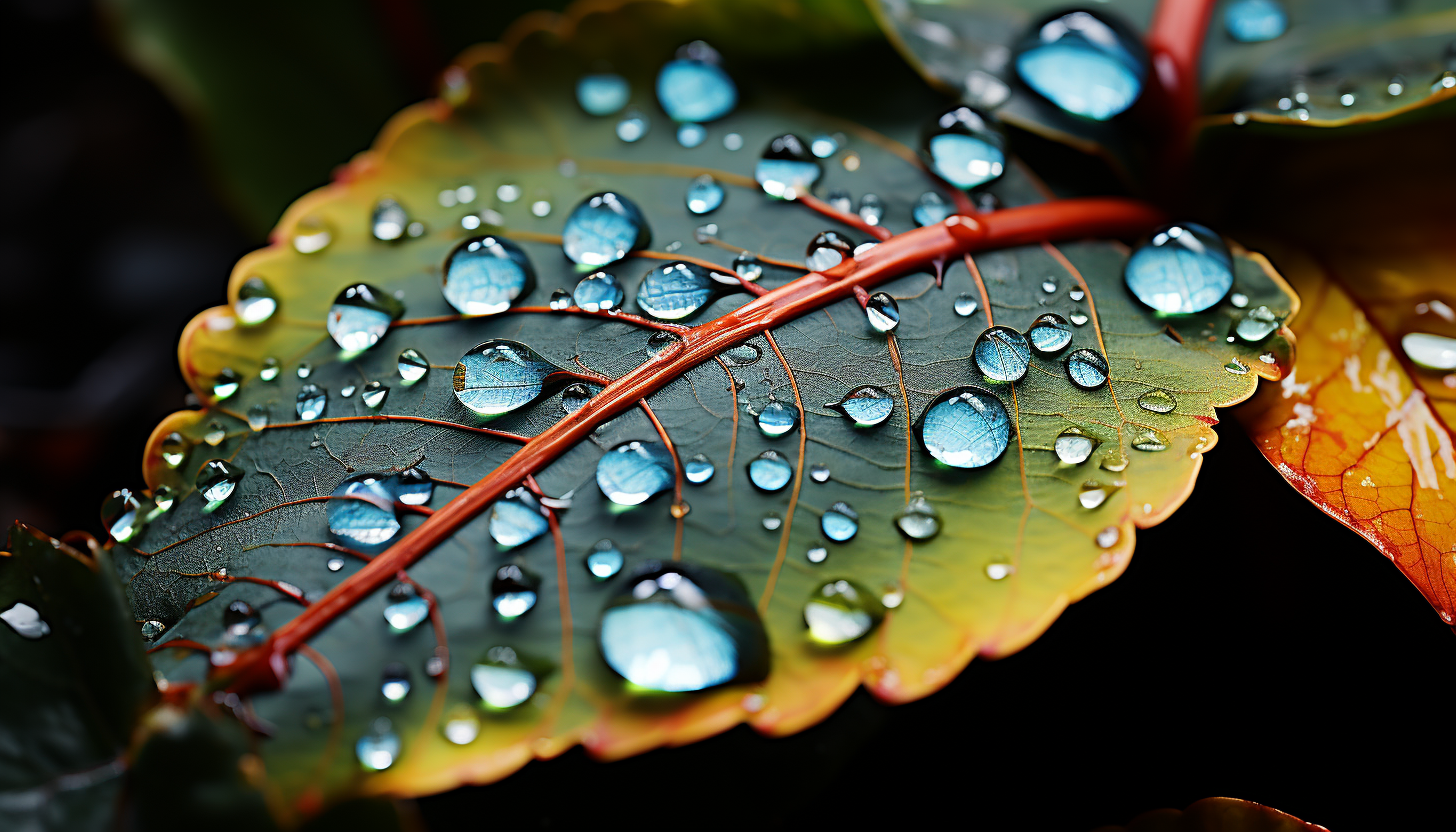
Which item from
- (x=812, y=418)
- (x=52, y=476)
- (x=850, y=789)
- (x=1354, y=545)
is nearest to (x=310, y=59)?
(x=52, y=476)

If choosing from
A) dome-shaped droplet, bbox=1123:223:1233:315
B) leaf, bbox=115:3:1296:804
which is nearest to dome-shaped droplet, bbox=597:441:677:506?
leaf, bbox=115:3:1296:804

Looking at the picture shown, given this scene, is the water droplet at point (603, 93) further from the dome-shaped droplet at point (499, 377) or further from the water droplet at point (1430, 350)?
the water droplet at point (1430, 350)

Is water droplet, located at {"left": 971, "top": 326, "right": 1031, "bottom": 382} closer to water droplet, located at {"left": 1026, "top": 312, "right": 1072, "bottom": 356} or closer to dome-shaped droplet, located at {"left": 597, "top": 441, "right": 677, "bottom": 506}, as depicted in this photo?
water droplet, located at {"left": 1026, "top": 312, "right": 1072, "bottom": 356}

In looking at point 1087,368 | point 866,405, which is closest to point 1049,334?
point 1087,368

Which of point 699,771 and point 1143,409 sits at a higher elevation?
point 1143,409

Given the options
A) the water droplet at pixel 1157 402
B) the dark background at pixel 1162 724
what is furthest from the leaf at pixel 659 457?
the dark background at pixel 1162 724

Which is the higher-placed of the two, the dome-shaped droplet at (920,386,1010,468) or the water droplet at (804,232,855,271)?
the water droplet at (804,232,855,271)

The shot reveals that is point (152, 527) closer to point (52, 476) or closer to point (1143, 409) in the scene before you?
point (1143, 409)
